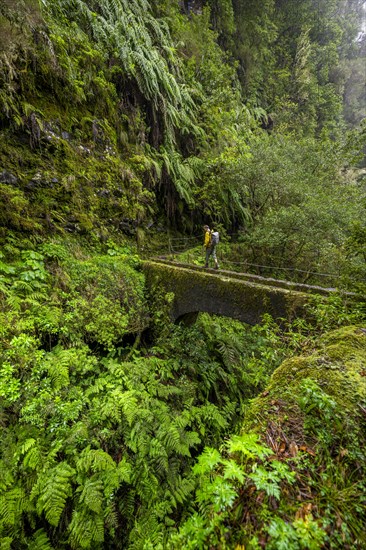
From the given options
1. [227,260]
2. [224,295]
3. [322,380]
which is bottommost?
[227,260]

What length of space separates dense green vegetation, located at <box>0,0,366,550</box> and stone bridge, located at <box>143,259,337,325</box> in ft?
1.38

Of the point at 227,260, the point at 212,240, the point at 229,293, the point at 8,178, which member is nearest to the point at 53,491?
the point at 229,293

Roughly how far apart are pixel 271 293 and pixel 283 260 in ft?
23.4

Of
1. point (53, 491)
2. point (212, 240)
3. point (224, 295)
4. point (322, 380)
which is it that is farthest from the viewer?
point (212, 240)

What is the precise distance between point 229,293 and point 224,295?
17 cm

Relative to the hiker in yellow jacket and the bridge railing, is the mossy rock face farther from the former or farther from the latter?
the bridge railing

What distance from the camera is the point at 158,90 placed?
33.7 ft

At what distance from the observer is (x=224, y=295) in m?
6.43

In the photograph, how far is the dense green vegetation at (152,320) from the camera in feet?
5.37

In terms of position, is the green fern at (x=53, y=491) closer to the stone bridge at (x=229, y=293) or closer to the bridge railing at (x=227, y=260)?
the stone bridge at (x=229, y=293)

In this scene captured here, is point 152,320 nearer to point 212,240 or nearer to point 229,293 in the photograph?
point 229,293

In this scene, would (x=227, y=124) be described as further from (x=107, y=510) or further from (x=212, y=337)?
(x=107, y=510)

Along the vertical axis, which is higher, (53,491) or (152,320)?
(152,320)

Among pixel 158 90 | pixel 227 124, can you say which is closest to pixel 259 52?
pixel 227 124
